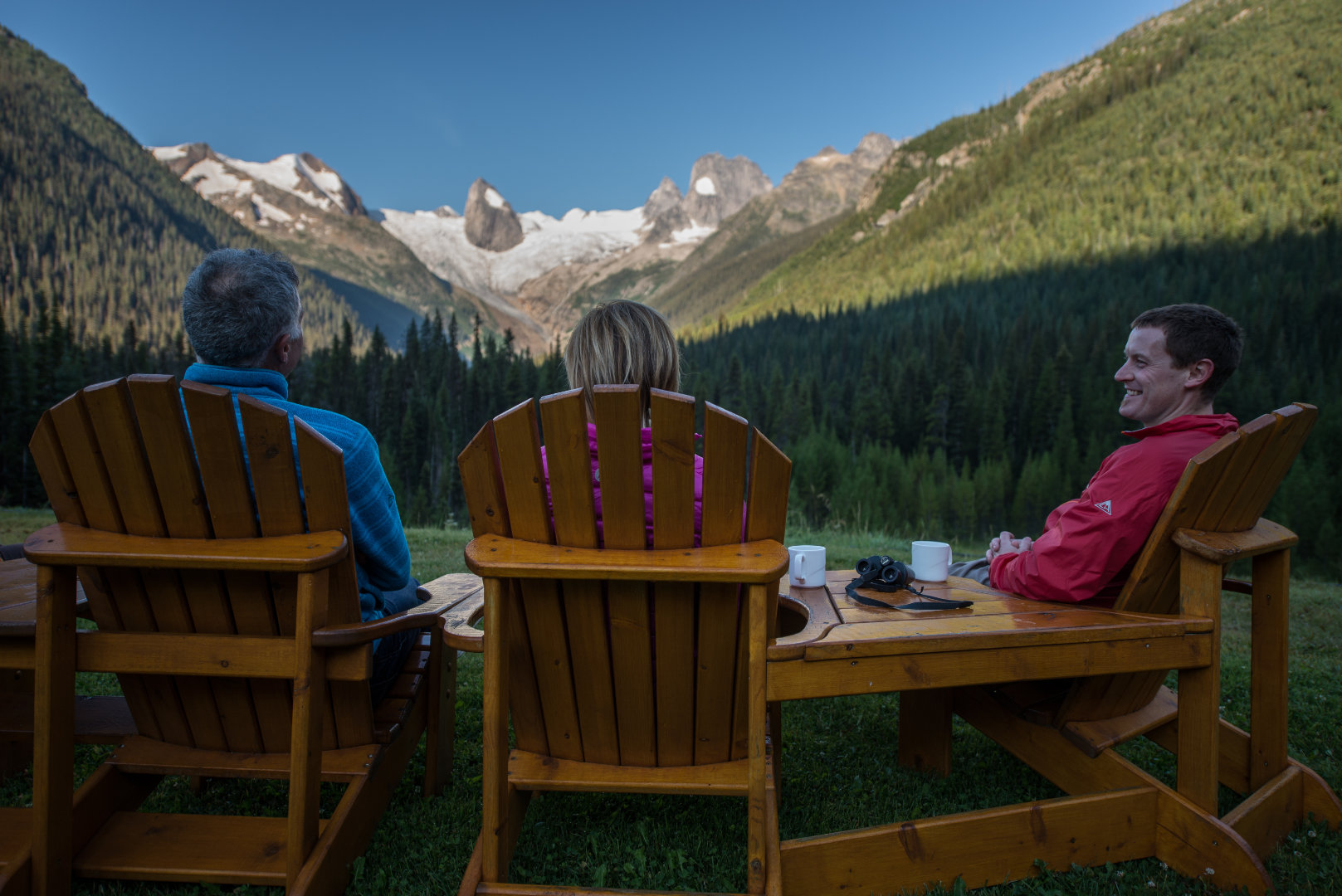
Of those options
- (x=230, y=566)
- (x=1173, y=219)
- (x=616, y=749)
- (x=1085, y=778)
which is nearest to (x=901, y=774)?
(x=1085, y=778)

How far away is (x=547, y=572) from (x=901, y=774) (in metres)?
2.05

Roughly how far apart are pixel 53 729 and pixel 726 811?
6.82 ft

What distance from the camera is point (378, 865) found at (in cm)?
224

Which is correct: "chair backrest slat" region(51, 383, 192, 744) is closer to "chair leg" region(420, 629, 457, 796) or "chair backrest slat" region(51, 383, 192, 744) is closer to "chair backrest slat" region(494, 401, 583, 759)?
"chair leg" region(420, 629, 457, 796)

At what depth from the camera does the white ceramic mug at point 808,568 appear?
2.72m

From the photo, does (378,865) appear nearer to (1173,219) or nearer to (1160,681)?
(1160,681)

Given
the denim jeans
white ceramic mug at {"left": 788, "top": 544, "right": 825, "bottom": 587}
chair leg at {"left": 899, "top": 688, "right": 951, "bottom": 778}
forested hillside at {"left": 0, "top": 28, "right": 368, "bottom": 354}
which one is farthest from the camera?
forested hillside at {"left": 0, "top": 28, "right": 368, "bottom": 354}

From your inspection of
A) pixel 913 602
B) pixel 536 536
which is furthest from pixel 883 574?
pixel 536 536

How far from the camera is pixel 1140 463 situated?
7.56 ft

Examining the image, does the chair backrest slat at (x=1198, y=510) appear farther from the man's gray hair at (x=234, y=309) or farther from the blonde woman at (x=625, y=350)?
the man's gray hair at (x=234, y=309)

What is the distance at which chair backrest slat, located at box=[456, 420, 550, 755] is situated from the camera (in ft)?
5.98

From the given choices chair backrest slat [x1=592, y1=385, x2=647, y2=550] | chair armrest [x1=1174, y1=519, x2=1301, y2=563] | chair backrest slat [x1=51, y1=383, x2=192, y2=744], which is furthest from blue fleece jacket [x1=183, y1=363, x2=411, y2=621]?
chair armrest [x1=1174, y1=519, x2=1301, y2=563]

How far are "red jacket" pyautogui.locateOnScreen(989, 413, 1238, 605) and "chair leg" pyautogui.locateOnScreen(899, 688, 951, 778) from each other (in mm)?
706

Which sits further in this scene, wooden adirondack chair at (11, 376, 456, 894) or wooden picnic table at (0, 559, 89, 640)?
wooden picnic table at (0, 559, 89, 640)
